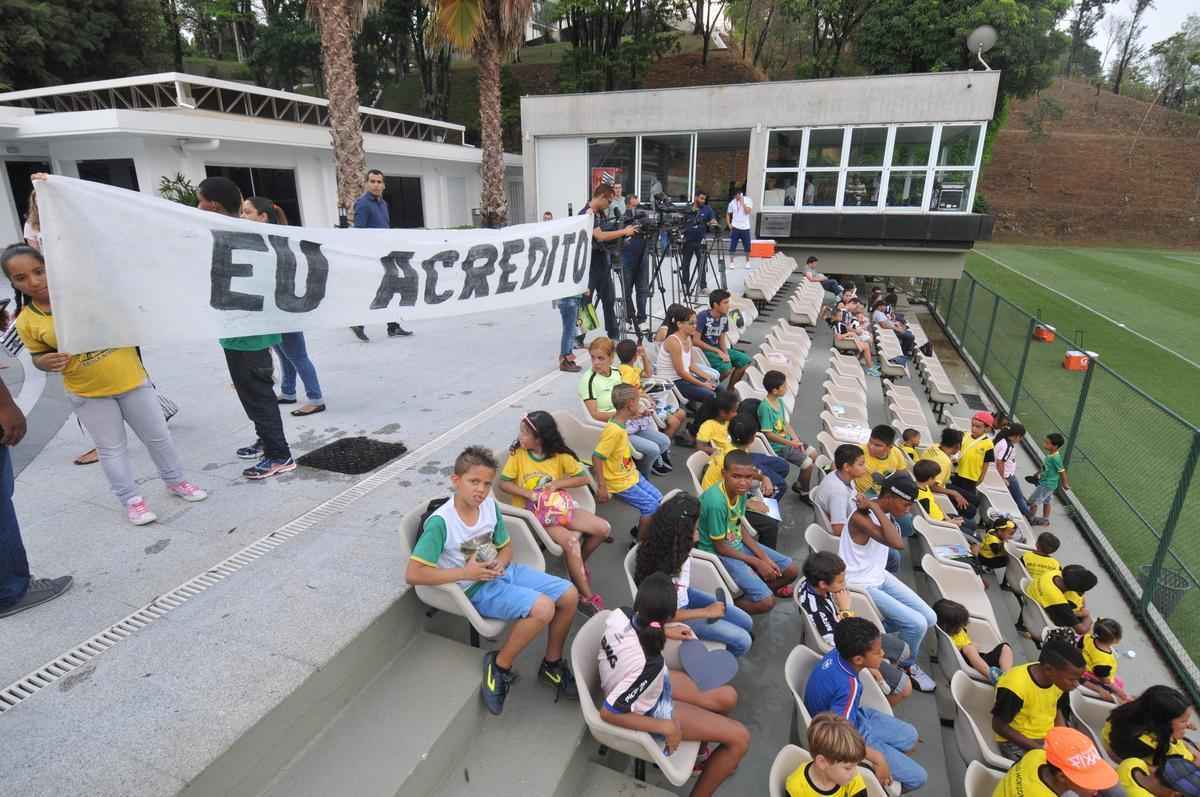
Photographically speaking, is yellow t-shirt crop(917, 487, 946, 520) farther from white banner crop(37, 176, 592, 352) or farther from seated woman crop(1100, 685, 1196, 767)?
white banner crop(37, 176, 592, 352)

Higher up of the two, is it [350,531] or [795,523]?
[350,531]

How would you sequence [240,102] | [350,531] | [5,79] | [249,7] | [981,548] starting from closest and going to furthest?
[350,531], [981,548], [240,102], [5,79], [249,7]

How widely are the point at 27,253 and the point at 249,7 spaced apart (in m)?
37.0

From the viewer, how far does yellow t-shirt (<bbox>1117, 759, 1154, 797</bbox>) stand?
10.3 feet

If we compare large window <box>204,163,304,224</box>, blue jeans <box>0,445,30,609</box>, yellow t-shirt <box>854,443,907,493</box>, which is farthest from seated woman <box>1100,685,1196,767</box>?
large window <box>204,163,304,224</box>

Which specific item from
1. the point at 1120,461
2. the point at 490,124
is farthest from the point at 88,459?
the point at 490,124

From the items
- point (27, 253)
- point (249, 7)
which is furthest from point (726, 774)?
point (249, 7)

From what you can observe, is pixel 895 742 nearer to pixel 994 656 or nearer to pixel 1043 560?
pixel 994 656

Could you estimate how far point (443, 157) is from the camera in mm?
20594

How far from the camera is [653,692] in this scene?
2520 mm

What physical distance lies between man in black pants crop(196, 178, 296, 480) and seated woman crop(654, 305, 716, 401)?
11.1ft

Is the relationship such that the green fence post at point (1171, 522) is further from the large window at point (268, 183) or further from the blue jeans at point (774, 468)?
the large window at point (268, 183)

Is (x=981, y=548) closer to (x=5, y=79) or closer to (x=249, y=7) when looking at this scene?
(x=5, y=79)

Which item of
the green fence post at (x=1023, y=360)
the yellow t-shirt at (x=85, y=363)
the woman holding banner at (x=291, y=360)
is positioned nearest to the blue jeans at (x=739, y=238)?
the green fence post at (x=1023, y=360)
